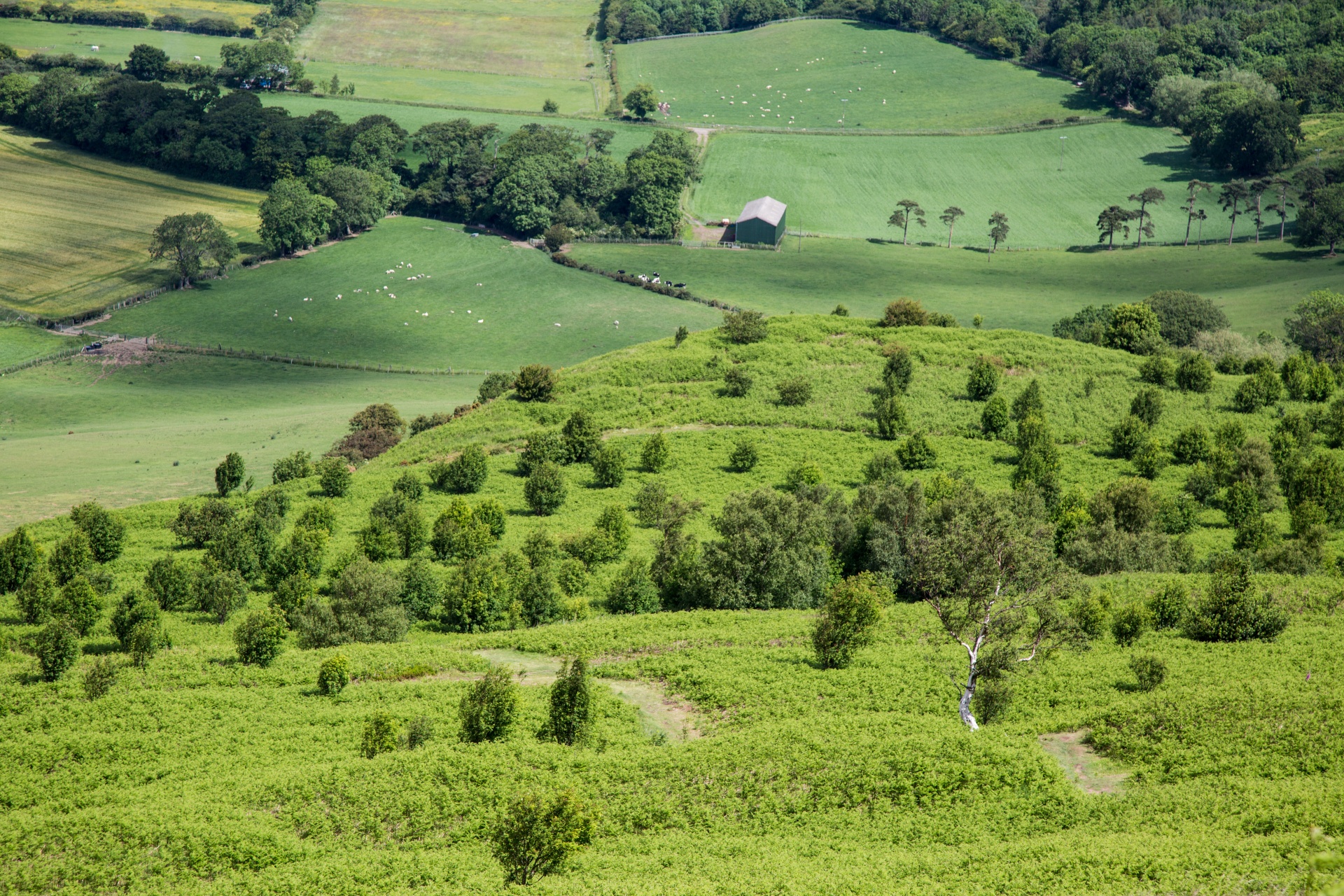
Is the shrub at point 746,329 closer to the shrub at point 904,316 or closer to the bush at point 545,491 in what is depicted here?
the shrub at point 904,316

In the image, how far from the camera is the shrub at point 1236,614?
A: 45.3 m

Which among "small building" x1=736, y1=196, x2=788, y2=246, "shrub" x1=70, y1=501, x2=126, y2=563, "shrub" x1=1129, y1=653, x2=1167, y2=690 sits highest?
"small building" x1=736, y1=196, x2=788, y2=246

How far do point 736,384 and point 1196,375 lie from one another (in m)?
36.7

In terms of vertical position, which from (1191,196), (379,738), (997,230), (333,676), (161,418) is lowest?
(161,418)

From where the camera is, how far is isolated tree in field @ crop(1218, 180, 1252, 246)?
15800 centimetres

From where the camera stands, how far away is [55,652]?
1793 inches

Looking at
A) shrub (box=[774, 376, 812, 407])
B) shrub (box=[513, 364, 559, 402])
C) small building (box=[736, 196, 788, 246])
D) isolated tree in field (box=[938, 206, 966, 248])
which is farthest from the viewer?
isolated tree in field (box=[938, 206, 966, 248])

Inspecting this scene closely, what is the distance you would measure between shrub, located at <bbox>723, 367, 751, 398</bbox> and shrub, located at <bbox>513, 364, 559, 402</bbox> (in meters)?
15.5

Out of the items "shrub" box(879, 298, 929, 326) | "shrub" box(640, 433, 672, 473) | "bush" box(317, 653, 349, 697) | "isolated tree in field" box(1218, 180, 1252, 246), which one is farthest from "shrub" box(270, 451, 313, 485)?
"isolated tree in field" box(1218, 180, 1252, 246)

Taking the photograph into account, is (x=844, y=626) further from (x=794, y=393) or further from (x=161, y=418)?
(x=161, y=418)

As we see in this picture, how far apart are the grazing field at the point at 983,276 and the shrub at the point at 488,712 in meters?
98.1

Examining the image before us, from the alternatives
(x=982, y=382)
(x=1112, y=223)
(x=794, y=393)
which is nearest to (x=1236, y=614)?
(x=982, y=382)

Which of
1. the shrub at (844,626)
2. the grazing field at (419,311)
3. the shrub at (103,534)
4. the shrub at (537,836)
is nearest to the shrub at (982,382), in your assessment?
the shrub at (844,626)

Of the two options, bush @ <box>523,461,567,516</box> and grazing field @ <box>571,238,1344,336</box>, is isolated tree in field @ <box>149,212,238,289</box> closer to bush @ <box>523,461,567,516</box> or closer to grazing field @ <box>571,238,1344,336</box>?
grazing field @ <box>571,238,1344,336</box>
